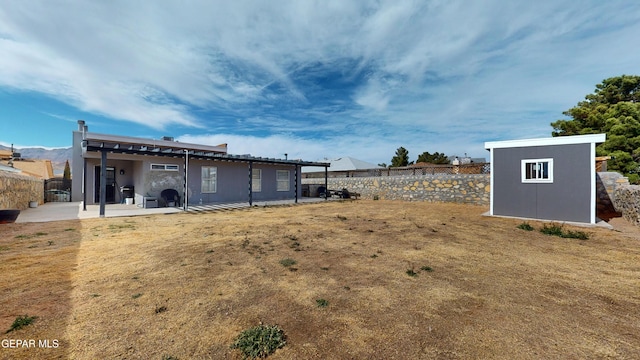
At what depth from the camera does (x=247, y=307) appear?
2703mm

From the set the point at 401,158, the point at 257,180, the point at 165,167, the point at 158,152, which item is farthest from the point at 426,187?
the point at 401,158

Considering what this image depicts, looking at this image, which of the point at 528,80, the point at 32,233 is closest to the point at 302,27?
the point at 32,233

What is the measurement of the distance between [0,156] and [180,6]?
23.7m

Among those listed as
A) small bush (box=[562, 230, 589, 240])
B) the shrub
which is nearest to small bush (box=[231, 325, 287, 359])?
the shrub

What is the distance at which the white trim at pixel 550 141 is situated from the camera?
8.09 meters

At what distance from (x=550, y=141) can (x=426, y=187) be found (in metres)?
6.69

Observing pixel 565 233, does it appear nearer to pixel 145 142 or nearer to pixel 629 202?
pixel 629 202

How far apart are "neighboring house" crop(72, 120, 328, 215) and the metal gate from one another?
1097 millimetres

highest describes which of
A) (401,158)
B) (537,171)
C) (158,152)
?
(401,158)

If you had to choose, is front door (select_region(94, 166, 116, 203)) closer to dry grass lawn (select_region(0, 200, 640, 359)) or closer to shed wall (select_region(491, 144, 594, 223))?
dry grass lawn (select_region(0, 200, 640, 359))

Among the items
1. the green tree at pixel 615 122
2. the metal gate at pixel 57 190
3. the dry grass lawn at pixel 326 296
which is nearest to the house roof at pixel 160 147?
the dry grass lawn at pixel 326 296

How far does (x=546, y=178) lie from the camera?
29.7ft

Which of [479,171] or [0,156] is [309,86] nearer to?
[479,171]

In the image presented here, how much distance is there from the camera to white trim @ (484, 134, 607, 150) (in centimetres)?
809
